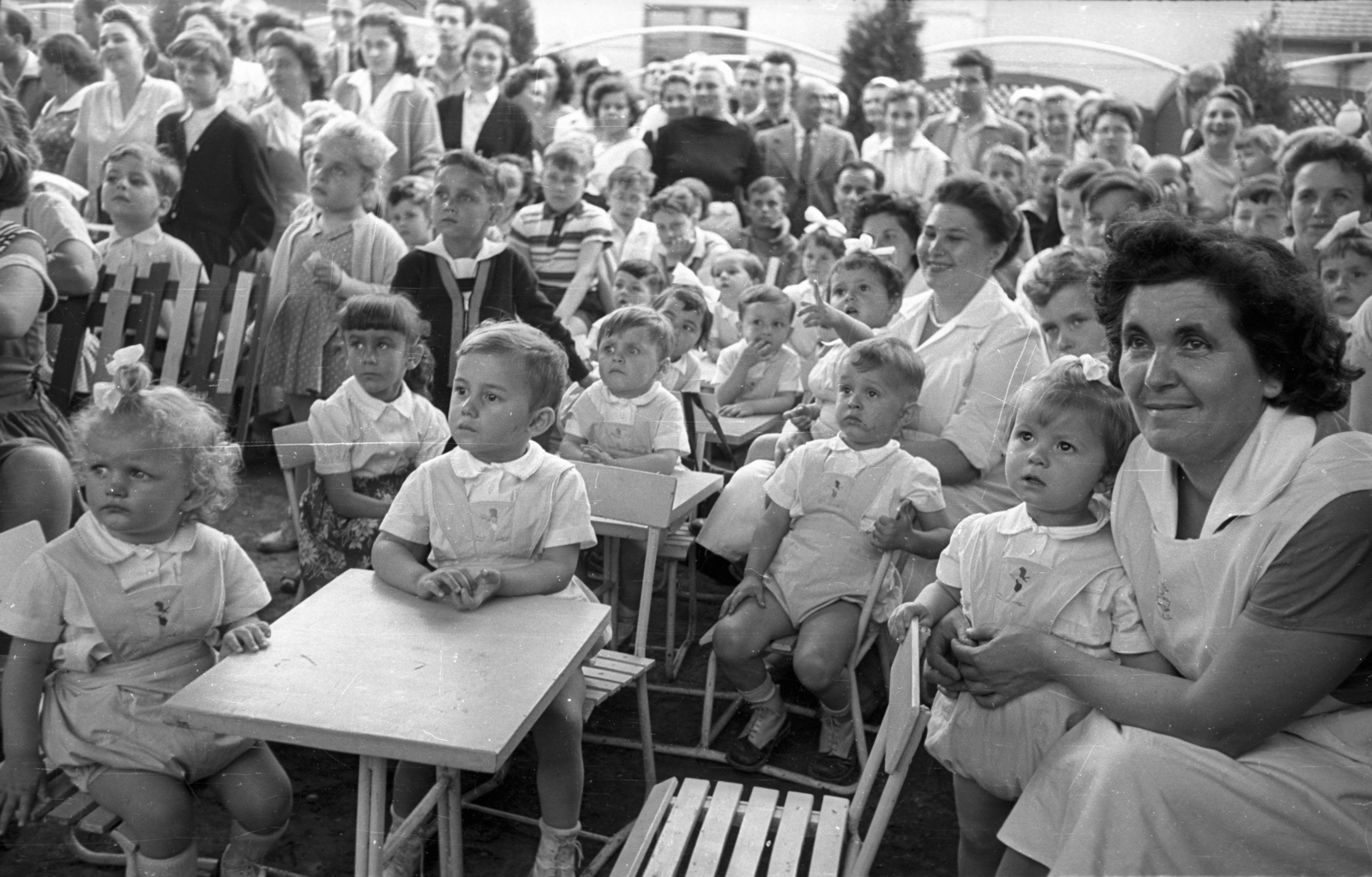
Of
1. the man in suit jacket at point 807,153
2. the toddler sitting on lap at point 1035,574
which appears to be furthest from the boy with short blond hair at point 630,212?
the toddler sitting on lap at point 1035,574

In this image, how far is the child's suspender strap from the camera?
344 centimetres

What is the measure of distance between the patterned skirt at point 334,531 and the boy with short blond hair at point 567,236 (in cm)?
169

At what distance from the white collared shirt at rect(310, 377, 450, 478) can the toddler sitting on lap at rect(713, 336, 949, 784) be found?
3.22 ft

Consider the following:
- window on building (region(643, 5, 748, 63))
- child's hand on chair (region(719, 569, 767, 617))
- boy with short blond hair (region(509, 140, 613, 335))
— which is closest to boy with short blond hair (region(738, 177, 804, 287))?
boy with short blond hair (region(509, 140, 613, 335))

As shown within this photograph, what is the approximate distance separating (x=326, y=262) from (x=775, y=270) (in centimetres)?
273

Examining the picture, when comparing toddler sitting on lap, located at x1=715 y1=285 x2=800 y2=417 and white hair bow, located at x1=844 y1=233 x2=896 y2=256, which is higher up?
white hair bow, located at x1=844 y1=233 x2=896 y2=256

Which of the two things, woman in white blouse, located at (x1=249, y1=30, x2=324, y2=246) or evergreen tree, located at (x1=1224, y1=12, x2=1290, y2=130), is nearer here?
evergreen tree, located at (x1=1224, y1=12, x2=1290, y2=130)

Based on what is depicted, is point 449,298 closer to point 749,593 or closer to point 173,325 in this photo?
point 173,325

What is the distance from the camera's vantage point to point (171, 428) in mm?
2420

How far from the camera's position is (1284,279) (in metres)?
1.95

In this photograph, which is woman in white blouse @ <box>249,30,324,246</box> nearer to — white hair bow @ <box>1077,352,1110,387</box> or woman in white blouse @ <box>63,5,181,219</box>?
woman in white blouse @ <box>63,5,181,219</box>

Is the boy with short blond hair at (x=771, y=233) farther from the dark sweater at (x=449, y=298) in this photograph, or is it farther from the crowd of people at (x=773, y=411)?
the dark sweater at (x=449, y=298)

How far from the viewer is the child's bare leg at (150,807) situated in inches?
89.2

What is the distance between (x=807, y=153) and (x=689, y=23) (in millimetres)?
2723
